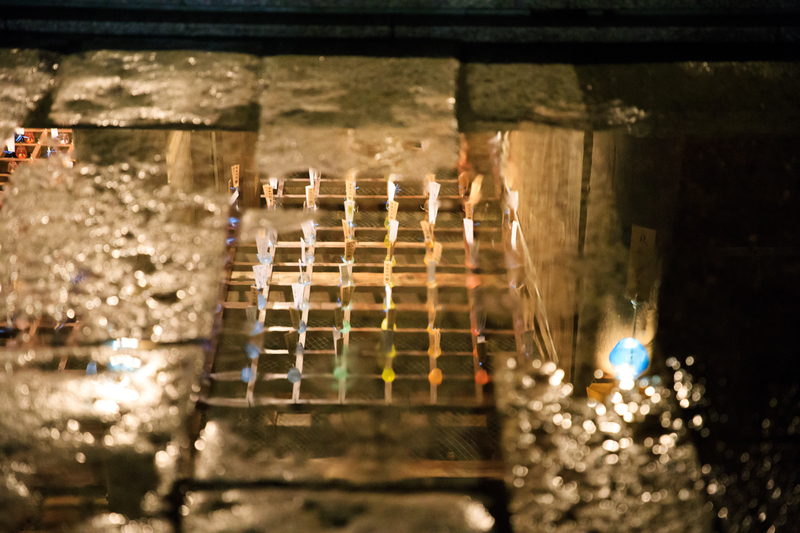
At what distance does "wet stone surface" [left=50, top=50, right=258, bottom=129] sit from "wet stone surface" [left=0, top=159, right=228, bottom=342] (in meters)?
0.29

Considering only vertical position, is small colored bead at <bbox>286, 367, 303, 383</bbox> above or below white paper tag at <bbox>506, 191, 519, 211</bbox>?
below

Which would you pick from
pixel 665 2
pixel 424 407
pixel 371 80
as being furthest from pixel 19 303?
pixel 665 2

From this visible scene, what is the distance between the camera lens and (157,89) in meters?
2.34

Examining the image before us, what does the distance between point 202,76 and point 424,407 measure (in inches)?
64.6

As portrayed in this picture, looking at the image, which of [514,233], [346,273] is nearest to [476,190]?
[514,233]

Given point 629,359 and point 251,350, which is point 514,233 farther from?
point 251,350

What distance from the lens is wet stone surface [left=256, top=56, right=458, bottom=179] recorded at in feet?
6.93

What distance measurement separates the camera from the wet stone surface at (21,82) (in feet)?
7.19

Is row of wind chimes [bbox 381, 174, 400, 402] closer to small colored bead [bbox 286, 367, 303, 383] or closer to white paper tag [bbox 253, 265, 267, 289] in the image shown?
small colored bead [bbox 286, 367, 303, 383]

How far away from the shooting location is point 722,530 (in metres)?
1.17

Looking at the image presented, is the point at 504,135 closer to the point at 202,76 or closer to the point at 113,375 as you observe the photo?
the point at 202,76

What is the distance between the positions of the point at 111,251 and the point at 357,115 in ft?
3.17

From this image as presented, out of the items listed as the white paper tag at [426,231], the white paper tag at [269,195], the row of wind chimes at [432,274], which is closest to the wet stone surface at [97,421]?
the row of wind chimes at [432,274]

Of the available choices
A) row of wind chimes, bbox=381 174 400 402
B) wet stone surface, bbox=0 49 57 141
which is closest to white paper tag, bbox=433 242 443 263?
row of wind chimes, bbox=381 174 400 402
